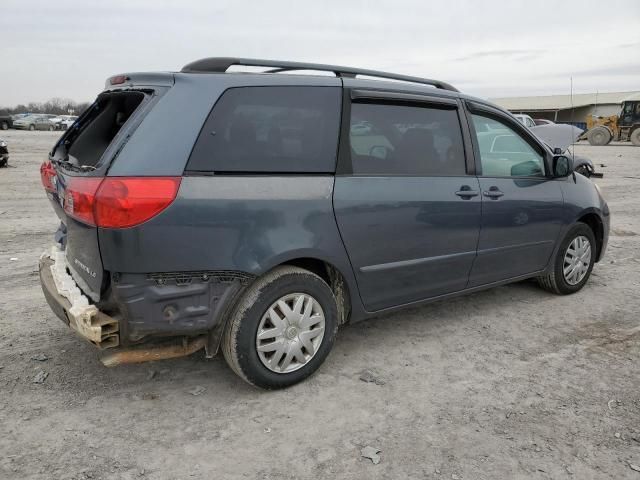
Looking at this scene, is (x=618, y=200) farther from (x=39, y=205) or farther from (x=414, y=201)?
(x=39, y=205)

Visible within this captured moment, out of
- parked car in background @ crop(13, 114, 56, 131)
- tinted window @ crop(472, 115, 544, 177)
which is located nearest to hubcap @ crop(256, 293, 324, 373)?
tinted window @ crop(472, 115, 544, 177)

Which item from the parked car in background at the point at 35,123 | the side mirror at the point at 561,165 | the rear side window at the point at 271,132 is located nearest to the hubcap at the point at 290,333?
the rear side window at the point at 271,132

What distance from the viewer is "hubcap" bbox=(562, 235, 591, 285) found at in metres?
4.84

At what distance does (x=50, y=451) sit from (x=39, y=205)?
767 cm

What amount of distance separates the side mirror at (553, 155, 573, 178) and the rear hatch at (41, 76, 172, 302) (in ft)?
10.9

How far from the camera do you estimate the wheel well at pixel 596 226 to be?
500 cm

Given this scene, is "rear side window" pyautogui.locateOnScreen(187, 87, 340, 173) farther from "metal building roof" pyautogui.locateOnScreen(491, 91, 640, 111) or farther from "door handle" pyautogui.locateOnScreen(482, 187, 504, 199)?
"metal building roof" pyautogui.locateOnScreen(491, 91, 640, 111)

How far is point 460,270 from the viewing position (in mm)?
3936

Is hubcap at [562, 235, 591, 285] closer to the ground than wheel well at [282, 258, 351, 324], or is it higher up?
closer to the ground

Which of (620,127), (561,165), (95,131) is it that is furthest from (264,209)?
(620,127)

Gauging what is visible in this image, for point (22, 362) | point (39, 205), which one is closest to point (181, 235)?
point (22, 362)

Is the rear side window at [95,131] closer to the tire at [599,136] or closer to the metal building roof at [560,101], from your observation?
the tire at [599,136]

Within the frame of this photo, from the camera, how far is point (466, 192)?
3.84 metres

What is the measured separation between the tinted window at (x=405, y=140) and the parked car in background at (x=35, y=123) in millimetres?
47720
